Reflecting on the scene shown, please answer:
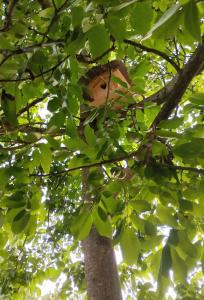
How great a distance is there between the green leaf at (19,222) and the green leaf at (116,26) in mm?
624

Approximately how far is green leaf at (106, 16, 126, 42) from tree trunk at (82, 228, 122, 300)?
1.30m

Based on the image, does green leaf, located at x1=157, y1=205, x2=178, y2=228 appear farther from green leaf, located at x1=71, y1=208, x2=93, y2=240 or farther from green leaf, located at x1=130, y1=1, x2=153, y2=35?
green leaf, located at x1=130, y1=1, x2=153, y2=35

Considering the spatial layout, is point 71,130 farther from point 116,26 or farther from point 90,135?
point 116,26

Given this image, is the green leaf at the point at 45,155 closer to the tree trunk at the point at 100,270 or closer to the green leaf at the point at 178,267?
the green leaf at the point at 178,267

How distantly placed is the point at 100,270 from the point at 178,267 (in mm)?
890

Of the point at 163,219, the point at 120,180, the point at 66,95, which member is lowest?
the point at 163,219

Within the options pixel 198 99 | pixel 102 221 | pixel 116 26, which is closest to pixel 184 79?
pixel 198 99

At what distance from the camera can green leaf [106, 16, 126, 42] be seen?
59 centimetres

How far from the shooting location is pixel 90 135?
0.88m

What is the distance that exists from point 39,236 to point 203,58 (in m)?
2.77

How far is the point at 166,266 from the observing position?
0.82 meters

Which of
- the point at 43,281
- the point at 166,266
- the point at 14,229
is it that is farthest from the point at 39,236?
the point at 166,266

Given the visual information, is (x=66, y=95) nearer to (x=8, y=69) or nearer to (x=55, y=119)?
(x=55, y=119)

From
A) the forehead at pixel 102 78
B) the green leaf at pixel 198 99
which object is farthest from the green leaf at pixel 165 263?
the forehead at pixel 102 78
